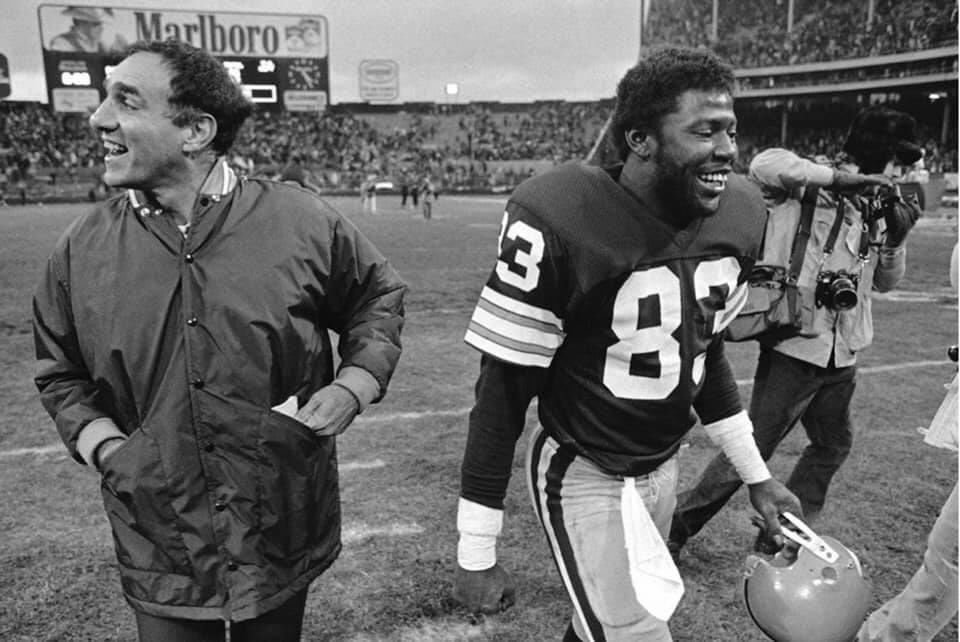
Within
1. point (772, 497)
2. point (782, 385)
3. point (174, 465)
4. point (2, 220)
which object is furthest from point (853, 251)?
point (2, 220)

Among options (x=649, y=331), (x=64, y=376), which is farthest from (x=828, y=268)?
(x=64, y=376)

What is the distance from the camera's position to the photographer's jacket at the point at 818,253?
10.8 feet

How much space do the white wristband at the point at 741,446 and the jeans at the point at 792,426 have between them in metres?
1.04

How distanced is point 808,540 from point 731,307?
2.24ft

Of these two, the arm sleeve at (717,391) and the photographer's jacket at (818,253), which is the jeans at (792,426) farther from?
the arm sleeve at (717,391)

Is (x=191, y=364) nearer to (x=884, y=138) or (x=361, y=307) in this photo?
(x=361, y=307)

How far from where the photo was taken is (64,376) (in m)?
1.99

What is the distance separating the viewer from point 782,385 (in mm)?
3383

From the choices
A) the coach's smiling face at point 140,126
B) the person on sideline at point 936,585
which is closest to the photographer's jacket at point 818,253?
the person on sideline at point 936,585

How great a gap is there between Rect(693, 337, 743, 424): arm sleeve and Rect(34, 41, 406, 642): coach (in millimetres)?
988

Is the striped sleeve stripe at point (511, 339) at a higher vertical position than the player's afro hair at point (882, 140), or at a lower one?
lower

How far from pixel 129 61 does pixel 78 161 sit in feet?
158

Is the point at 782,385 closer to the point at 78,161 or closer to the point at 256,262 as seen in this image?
the point at 256,262

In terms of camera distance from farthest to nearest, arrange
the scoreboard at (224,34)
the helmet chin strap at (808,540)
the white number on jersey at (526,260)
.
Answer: the scoreboard at (224,34) → the helmet chin strap at (808,540) → the white number on jersey at (526,260)
